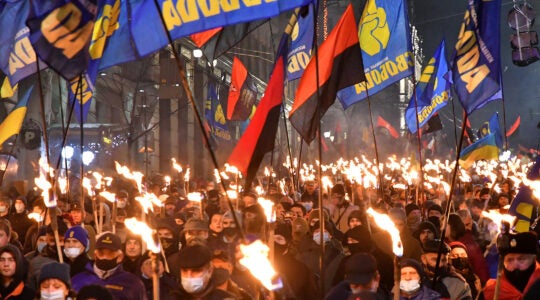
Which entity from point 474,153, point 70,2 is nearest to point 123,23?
point 70,2

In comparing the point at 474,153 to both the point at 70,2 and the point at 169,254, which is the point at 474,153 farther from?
the point at 70,2

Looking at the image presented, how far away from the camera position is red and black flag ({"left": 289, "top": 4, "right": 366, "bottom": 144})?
7.97 metres

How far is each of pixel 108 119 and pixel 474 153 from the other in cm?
2002

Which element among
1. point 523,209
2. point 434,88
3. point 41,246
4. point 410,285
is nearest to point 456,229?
point 523,209

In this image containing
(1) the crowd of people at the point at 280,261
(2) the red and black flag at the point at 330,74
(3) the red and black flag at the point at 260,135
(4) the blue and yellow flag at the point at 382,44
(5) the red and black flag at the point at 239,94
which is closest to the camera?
(1) the crowd of people at the point at 280,261

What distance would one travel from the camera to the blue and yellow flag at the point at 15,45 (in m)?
10.2

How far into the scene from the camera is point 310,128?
7828 millimetres

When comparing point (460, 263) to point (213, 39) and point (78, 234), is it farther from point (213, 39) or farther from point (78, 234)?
point (213, 39)

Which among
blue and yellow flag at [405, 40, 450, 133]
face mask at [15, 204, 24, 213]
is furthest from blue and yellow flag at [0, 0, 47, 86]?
blue and yellow flag at [405, 40, 450, 133]

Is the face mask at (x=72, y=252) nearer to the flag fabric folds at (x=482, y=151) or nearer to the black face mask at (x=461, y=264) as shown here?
the black face mask at (x=461, y=264)

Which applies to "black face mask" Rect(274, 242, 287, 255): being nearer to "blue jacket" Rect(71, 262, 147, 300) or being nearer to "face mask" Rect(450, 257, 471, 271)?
"face mask" Rect(450, 257, 471, 271)

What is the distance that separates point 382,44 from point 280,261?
5.50 meters

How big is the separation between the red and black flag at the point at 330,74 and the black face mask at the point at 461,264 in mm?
1909

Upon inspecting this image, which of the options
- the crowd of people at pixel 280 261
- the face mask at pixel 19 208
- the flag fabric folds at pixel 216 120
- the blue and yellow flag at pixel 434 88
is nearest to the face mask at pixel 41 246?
the crowd of people at pixel 280 261
